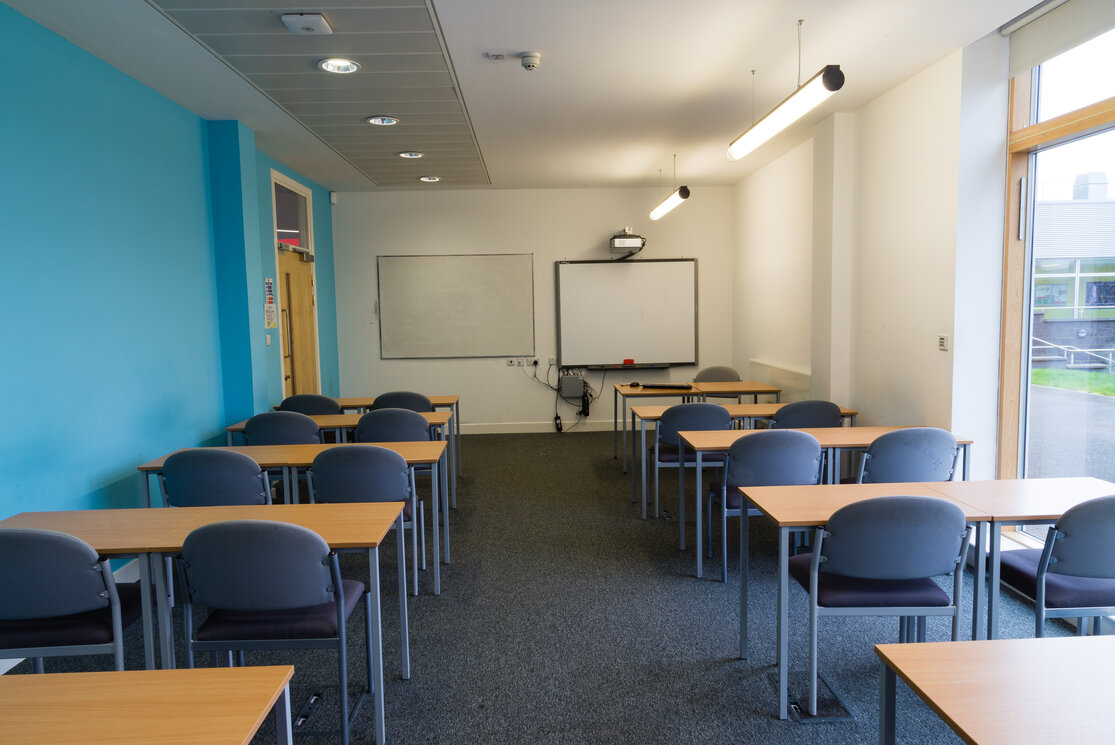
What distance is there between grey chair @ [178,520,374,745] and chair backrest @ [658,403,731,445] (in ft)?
8.82

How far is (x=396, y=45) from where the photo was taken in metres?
3.41

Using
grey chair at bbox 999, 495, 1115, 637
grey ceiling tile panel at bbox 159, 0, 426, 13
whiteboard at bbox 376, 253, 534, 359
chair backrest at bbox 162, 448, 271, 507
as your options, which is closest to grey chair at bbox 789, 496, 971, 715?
grey chair at bbox 999, 495, 1115, 637

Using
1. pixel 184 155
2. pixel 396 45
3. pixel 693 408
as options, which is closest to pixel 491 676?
pixel 693 408

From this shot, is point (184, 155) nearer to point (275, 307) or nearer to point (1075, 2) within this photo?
point (275, 307)

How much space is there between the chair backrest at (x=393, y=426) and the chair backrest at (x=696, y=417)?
164cm

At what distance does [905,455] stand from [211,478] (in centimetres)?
332

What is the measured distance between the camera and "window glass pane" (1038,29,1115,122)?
302 cm

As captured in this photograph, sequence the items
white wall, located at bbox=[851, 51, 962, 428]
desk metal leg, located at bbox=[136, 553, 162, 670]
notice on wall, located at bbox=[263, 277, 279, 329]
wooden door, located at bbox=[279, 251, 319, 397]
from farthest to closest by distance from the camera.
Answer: wooden door, located at bbox=[279, 251, 319, 397], notice on wall, located at bbox=[263, 277, 279, 329], white wall, located at bbox=[851, 51, 962, 428], desk metal leg, located at bbox=[136, 553, 162, 670]

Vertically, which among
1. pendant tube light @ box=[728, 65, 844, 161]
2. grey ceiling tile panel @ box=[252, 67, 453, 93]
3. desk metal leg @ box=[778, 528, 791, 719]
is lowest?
desk metal leg @ box=[778, 528, 791, 719]

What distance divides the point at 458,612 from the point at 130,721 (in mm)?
2079

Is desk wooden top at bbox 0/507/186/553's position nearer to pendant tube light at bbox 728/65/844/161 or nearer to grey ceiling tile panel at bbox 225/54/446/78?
grey ceiling tile panel at bbox 225/54/446/78

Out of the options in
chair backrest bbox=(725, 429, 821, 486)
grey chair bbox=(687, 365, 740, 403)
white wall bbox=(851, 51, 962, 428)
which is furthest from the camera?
grey chair bbox=(687, 365, 740, 403)

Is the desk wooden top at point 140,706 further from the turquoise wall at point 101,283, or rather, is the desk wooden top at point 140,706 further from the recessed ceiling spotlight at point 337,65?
the recessed ceiling spotlight at point 337,65

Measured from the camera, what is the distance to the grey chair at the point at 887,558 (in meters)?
2.07
